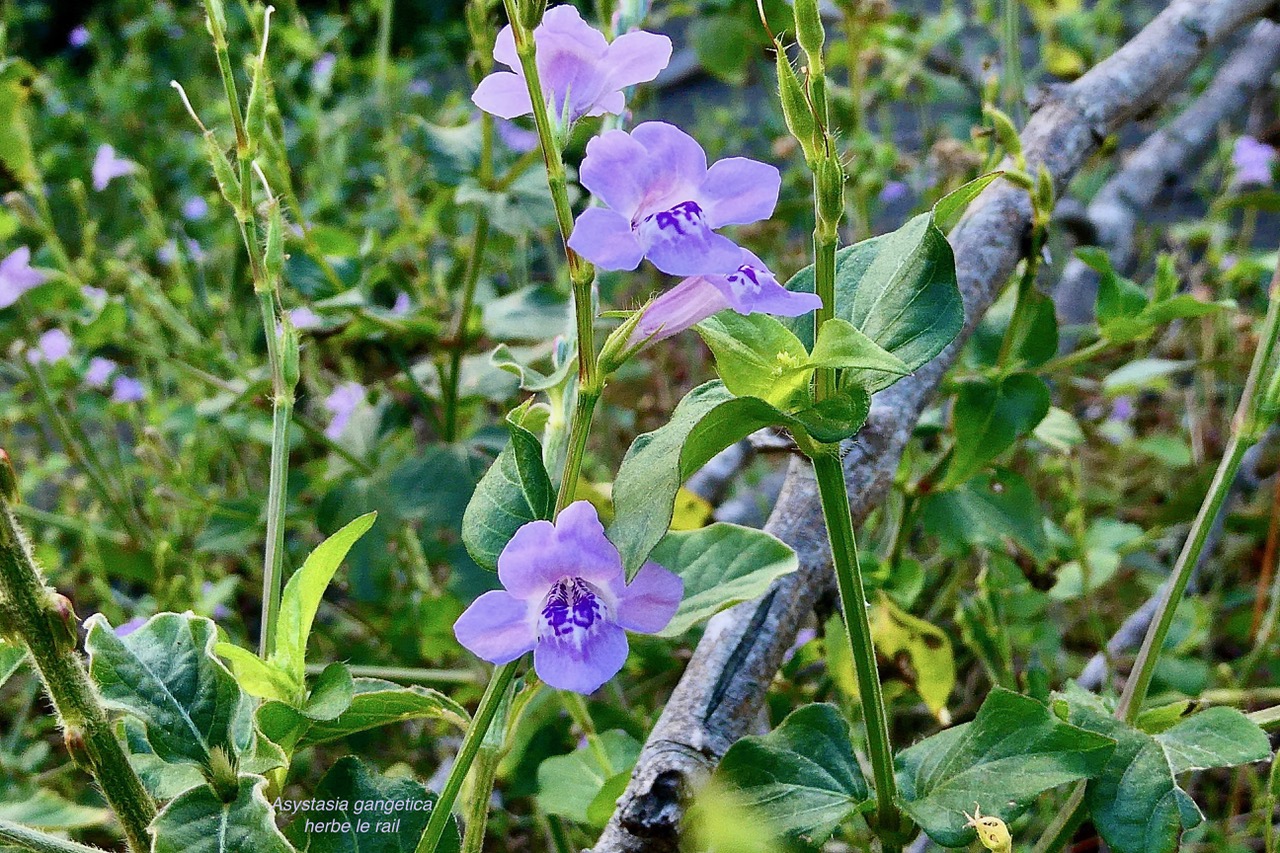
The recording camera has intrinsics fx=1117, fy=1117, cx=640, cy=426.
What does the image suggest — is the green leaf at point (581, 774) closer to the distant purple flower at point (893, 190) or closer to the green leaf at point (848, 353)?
the green leaf at point (848, 353)

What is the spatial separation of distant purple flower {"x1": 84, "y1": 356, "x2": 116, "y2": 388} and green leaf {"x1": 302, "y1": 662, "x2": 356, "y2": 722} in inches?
53.7

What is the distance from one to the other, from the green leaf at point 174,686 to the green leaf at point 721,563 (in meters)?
0.20

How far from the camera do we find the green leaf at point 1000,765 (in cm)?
51

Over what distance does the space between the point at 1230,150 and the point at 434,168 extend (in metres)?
1.27

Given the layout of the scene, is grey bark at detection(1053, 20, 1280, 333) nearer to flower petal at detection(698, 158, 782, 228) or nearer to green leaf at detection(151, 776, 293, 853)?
flower petal at detection(698, 158, 782, 228)

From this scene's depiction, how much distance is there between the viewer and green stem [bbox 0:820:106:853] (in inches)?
16.7

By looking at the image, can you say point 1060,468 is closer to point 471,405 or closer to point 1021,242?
point 1021,242

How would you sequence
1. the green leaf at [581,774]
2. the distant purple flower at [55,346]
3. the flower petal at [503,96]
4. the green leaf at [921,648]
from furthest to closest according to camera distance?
→ the distant purple flower at [55,346], the green leaf at [921,648], the green leaf at [581,774], the flower petal at [503,96]

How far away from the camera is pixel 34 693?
1.36m

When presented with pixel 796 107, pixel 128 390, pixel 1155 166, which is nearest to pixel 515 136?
pixel 128 390

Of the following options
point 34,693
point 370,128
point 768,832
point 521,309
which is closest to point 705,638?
point 768,832

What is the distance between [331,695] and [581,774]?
1.07 ft

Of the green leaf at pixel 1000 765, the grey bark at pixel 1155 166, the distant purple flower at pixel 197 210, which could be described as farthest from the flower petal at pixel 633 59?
the distant purple flower at pixel 197 210

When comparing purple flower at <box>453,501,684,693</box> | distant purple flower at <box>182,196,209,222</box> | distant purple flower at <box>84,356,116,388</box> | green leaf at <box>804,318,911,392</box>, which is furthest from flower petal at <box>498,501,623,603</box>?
distant purple flower at <box>182,196,209,222</box>
